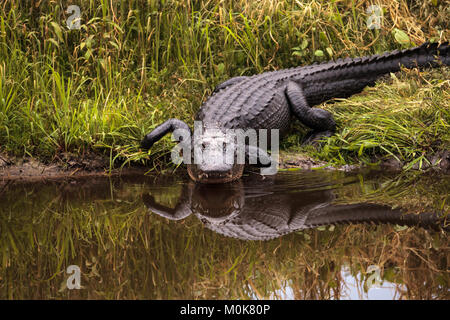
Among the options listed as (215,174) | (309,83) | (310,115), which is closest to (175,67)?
(309,83)

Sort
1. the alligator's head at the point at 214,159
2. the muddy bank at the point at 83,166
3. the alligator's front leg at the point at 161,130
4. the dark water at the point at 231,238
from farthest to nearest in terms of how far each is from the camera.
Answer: the alligator's front leg at the point at 161,130 < the muddy bank at the point at 83,166 < the alligator's head at the point at 214,159 < the dark water at the point at 231,238

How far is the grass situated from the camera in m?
4.93

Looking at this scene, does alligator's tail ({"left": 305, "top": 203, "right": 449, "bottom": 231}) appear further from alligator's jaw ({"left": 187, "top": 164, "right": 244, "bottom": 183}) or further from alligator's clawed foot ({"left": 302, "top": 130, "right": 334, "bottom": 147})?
alligator's clawed foot ({"left": 302, "top": 130, "right": 334, "bottom": 147})

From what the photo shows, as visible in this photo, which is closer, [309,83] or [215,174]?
[215,174]

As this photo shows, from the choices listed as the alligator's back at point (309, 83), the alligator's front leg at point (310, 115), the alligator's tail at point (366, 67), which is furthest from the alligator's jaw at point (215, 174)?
the alligator's tail at point (366, 67)

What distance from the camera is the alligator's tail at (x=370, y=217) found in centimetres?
328

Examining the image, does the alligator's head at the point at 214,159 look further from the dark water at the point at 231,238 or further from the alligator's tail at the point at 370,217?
the alligator's tail at the point at 370,217

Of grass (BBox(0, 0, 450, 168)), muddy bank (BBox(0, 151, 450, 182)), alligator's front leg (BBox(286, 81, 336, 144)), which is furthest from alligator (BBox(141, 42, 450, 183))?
muddy bank (BBox(0, 151, 450, 182))

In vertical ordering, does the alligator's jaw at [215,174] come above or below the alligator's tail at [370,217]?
above

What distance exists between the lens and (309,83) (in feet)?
19.2

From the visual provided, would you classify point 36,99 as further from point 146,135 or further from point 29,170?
point 146,135

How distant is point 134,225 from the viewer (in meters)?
3.42

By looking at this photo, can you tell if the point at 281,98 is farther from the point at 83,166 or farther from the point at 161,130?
the point at 83,166

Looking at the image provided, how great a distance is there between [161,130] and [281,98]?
1.39 meters
